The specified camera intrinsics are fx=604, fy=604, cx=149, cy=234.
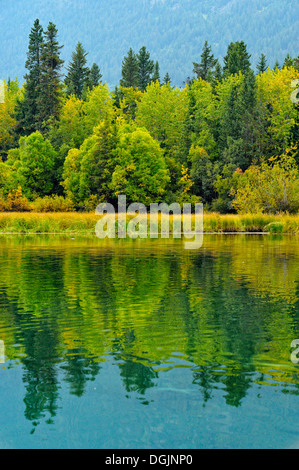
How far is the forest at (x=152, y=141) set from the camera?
73.3 meters

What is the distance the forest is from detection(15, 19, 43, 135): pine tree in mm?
162

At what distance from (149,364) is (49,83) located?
295 ft

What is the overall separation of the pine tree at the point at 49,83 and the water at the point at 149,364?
79589mm

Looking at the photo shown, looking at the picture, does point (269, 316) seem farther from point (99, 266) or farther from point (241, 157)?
point (241, 157)

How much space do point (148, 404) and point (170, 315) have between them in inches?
206

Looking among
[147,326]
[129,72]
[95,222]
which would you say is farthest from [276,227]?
[129,72]

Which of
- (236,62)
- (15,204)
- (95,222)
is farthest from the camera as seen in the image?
(236,62)

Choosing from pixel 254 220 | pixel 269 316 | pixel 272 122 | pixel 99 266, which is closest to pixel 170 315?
pixel 269 316

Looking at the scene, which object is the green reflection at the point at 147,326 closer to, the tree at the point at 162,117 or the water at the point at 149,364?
the water at the point at 149,364

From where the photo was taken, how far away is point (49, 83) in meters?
93.8

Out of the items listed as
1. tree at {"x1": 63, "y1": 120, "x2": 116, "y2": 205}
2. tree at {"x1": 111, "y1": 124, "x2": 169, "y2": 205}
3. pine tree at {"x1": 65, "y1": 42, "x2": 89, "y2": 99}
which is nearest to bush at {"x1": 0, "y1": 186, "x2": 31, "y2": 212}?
tree at {"x1": 63, "y1": 120, "x2": 116, "y2": 205}

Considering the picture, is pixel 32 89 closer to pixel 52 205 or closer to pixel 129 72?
pixel 129 72
